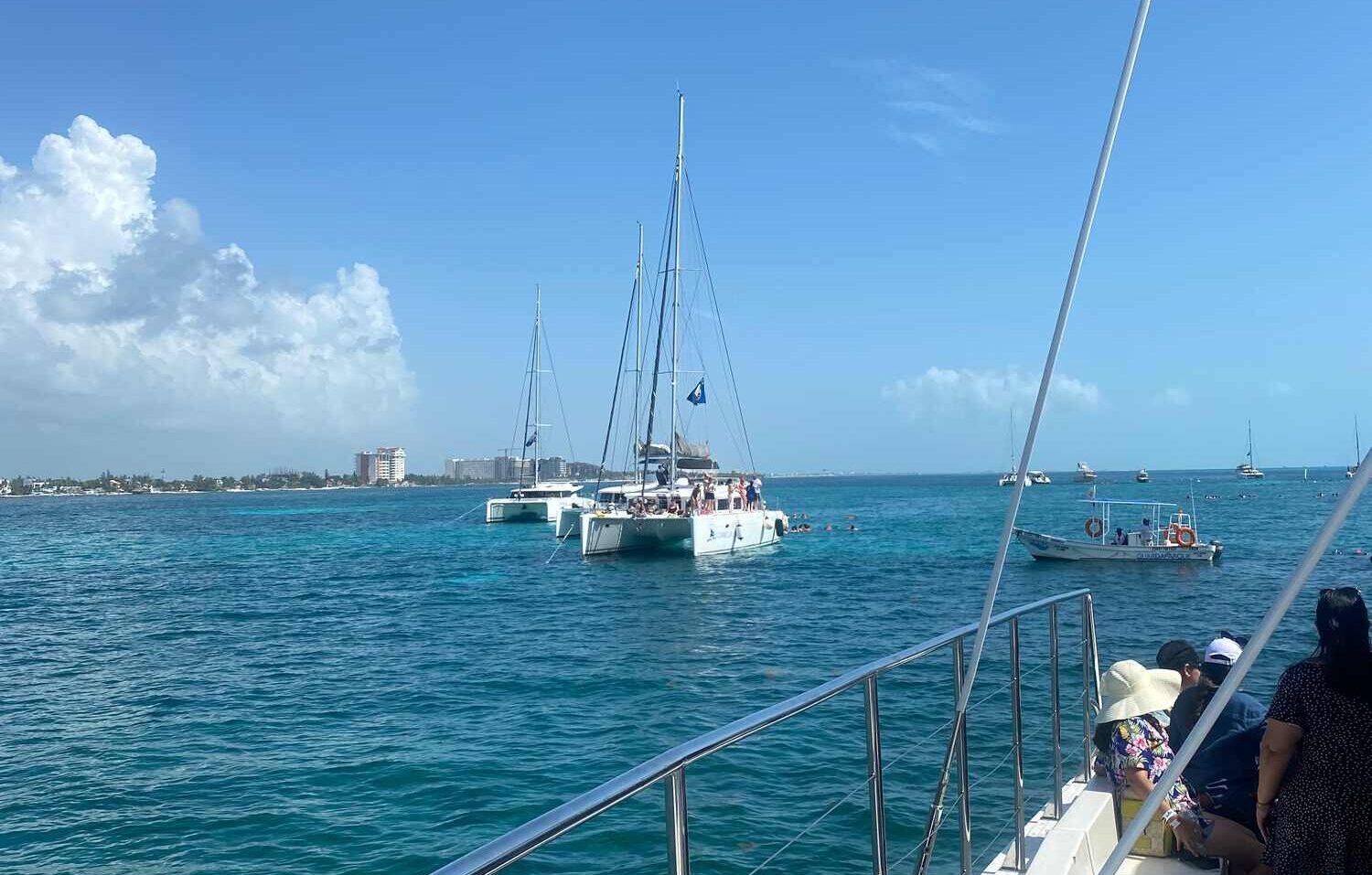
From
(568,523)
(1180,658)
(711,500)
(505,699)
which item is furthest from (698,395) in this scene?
(1180,658)

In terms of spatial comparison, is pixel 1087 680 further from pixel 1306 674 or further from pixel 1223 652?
pixel 1306 674

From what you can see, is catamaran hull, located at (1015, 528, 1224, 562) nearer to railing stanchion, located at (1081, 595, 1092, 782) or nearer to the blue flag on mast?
the blue flag on mast

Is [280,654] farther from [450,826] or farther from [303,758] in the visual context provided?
Answer: [450,826]

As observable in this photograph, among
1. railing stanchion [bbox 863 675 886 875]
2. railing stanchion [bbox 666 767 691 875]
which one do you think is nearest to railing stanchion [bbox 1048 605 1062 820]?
railing stanchion [bbox 863 675 886 875]

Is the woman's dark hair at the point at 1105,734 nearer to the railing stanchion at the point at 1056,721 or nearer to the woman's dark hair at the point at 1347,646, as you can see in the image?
the railing stanchion at the point at 1056,721

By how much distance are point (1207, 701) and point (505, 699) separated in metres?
12.7

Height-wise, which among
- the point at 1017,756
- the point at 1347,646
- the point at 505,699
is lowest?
the point at 505,699

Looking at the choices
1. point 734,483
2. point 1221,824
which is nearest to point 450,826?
point 1221,824

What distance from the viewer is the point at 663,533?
135 feet

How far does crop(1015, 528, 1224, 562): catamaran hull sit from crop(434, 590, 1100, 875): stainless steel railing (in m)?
34.8

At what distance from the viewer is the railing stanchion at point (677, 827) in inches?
81.9

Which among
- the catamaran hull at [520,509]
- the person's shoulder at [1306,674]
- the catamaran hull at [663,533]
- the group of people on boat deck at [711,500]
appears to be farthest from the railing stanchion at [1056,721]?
the catamaran hull at [520,509]

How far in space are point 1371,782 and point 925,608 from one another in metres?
22.6

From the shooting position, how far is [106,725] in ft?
49.7
